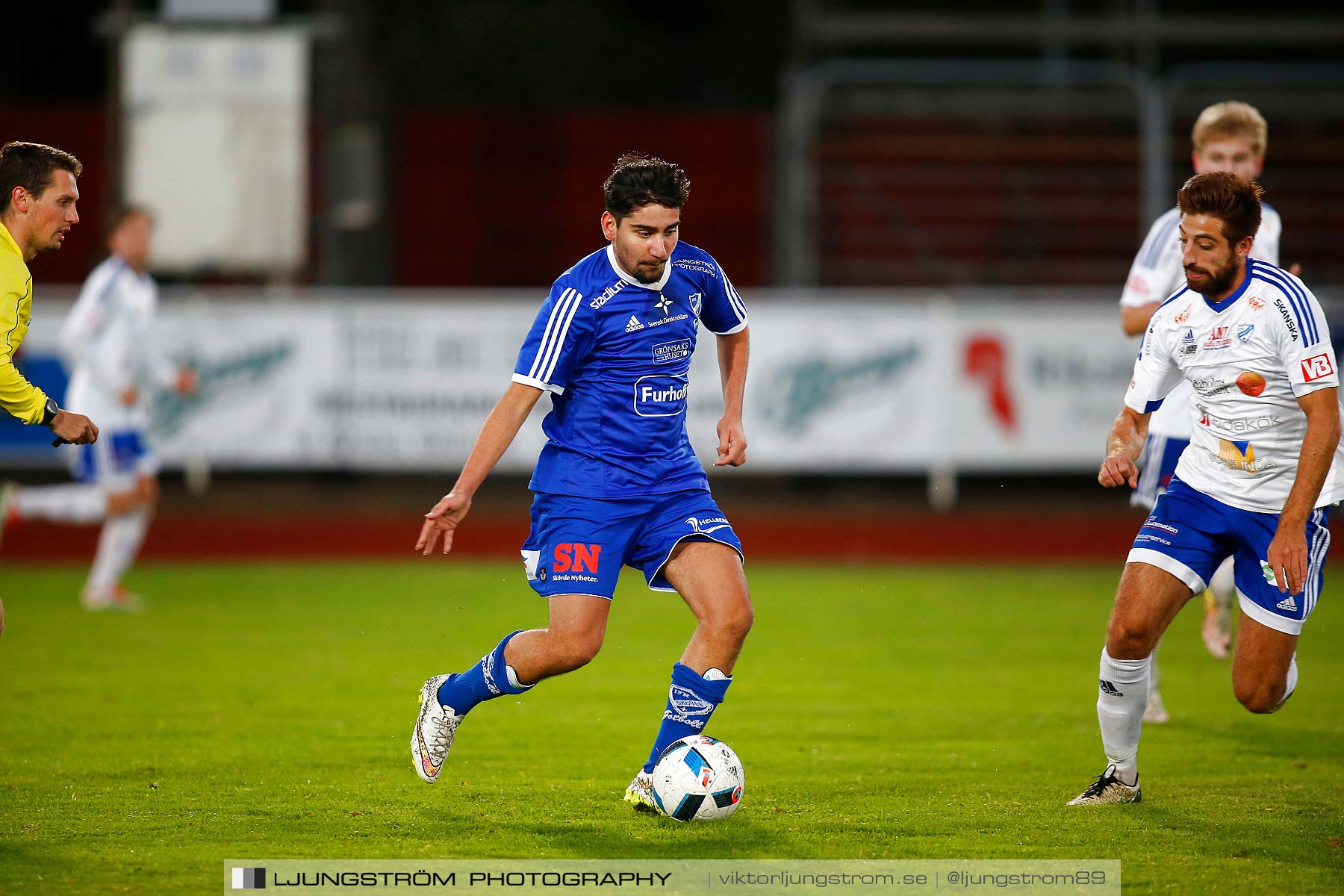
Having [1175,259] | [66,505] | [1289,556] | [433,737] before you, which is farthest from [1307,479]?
[66,505]

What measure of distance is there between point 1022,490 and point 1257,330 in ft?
35.2

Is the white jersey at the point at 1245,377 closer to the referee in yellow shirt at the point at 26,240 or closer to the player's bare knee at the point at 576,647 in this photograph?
the player's bare knee at the point at 576,647

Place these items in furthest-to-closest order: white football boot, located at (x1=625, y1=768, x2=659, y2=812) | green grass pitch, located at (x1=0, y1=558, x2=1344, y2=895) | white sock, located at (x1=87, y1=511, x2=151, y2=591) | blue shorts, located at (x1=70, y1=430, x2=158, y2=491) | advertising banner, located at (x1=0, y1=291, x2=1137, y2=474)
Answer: advertising banner, located at (x1=0, y1=291, x2=1137, y2=474), white sock, located at (x1=87, y1=511, x2=151, y2=591), blue shorts, located at (x1=70, y1=430, x2=158, y2=491), white football boot, located at (x1=625, y1=768, x2=659, y2=812), green grass pitch, located at (x1=0, y1=558, x2=1344, y2=895)

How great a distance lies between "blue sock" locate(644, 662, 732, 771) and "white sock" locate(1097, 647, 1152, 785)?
1.29m

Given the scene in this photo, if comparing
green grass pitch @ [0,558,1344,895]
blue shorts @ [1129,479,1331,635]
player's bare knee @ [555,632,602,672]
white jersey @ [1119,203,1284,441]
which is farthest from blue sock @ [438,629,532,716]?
white jersey @ [1119,203,1284,441]

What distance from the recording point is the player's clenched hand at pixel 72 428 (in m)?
4.82

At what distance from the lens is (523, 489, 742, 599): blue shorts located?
16.0 ft

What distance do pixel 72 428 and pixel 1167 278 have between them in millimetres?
4296

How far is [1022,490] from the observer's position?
15.3 m

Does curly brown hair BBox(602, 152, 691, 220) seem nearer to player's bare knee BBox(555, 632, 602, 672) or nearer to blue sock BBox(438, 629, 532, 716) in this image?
player's bare knee BBox(555, 632, 602, 672)

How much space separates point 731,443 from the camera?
5129mm

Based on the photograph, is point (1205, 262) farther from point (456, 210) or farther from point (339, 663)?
point (456, 210)

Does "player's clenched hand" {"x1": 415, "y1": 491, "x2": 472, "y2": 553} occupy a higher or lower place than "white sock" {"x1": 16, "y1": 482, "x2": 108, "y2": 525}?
higher

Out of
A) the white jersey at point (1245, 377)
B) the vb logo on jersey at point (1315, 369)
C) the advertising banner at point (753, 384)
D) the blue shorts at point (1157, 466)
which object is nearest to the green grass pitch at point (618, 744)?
the blue shorts at point (1157, 466)
